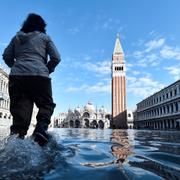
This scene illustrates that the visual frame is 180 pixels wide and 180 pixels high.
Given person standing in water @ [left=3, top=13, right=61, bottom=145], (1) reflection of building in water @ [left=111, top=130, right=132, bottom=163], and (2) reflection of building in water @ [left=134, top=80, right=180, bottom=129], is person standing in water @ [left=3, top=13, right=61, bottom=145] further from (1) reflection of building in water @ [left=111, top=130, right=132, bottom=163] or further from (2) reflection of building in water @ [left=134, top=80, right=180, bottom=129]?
(2) reflection of building in water @ [left=134, top=80, right=180, bottom=129]

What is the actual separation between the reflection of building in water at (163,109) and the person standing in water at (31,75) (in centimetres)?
4212

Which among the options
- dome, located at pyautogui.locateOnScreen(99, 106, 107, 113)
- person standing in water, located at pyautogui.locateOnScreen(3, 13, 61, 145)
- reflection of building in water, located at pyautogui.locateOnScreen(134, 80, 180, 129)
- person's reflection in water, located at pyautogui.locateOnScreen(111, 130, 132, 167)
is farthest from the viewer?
dome, located at pyautogui.locateOnScreen(99, 106, 107, 113)

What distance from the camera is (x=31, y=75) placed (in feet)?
11.6

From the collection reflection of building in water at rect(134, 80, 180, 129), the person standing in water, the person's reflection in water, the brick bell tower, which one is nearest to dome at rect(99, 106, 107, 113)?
the brick bell tower

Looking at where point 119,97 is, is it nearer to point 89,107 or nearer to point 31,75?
point 89,107

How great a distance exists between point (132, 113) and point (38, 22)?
342 feet

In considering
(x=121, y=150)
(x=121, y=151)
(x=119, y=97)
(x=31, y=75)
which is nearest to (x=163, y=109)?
(x=119, y=97)

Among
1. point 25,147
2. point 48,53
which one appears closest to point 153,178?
point 25,147

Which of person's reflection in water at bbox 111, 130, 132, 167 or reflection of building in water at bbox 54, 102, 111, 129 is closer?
person's reflection in water at bbox 111, 130, 132, 167

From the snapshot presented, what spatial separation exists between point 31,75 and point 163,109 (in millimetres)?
58346

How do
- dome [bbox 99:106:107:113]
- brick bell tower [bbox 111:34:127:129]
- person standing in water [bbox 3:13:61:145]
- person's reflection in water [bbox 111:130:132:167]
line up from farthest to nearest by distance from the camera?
dome [bbox 99:106:107:113]
brick bell tower [bbox 111:34:127:129]
person standing in water [bbox 3:13:61:145]
person's reflection in water [bbox 111:130:132:167]

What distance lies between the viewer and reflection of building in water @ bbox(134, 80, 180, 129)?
50.1 metres

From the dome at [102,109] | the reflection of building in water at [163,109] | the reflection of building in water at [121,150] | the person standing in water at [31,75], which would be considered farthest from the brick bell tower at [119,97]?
the person standing in water at [31,75]

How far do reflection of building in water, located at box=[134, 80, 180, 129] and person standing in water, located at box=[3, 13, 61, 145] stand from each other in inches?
1658
